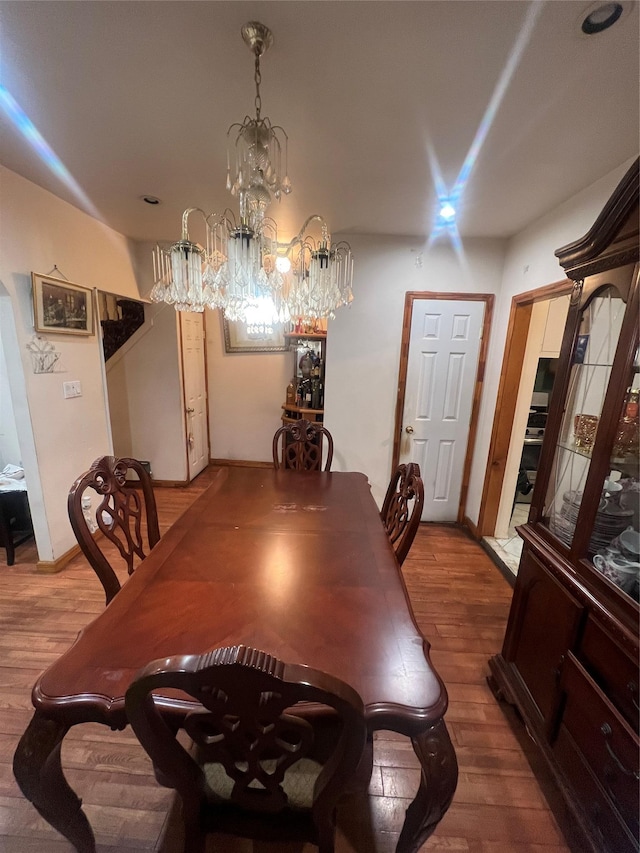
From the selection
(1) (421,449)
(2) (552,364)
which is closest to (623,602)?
(1) (421,449)

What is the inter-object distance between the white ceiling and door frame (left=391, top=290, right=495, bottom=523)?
2.76 ft

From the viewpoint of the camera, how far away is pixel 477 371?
292cm

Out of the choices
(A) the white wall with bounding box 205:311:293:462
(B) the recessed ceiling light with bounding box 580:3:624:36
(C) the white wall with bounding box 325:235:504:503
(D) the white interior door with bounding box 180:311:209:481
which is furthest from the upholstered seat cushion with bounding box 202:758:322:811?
(A) the white wall with bounding box 205:311:293:462

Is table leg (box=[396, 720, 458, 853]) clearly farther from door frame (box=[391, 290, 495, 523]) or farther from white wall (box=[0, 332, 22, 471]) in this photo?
white wall (box=[0, 332, 22, 471])

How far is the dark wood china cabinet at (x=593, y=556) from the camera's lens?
0.99 meters

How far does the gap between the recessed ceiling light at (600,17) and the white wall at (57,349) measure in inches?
104

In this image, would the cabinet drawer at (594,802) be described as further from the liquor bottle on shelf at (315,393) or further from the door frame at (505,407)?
the liquor bottle on shelf at (315,393)

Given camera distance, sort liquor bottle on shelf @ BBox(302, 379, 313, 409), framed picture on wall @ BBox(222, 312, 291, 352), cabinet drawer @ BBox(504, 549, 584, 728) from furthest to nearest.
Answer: framed picture on wall @ BBox(222, 312, 291, 352) < liquor bottle on shelf @ BBox(302, 379, 313, 409) < cabinet drawer @ BBox(504, 549, 584, 728)

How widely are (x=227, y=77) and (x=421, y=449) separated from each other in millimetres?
2682

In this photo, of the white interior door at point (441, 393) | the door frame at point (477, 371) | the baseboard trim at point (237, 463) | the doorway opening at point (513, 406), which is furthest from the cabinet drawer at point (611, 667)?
the baseboard trim at point (237, 463)

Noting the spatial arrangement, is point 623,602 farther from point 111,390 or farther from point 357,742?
point 111,390

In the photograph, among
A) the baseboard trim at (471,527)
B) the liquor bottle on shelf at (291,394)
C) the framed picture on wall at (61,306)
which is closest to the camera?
the framed picture on wall at (61,306)

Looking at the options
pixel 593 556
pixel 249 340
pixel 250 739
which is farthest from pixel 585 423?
pixel 249 340

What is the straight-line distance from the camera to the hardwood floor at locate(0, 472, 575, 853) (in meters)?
1.11
